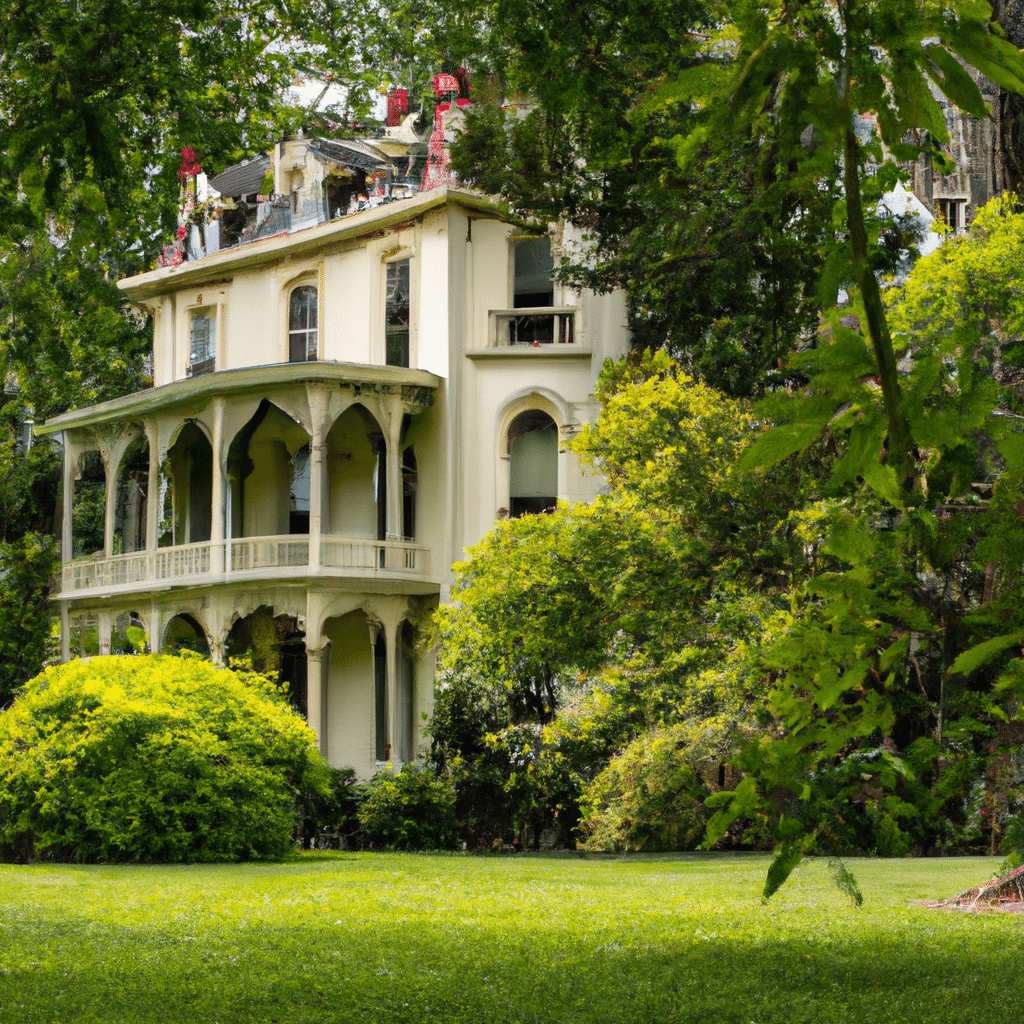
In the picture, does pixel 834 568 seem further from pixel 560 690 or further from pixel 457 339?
pixel 457 339

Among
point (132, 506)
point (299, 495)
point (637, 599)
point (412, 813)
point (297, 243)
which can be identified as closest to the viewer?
point (637, 599)

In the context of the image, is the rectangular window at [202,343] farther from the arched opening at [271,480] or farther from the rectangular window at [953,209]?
the rectangular window at [953,209]

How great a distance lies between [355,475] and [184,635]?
5179 mm

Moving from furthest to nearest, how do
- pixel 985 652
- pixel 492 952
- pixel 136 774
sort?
1. pixel 136 774
2. pixel 492 952
3. pixel 985 652

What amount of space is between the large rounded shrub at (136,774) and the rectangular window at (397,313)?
1023 centimetres

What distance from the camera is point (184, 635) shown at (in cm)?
2881

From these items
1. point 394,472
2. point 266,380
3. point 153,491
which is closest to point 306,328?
point 266,380

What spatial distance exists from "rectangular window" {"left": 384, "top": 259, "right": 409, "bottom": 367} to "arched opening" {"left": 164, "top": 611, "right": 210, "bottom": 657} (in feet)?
20.6

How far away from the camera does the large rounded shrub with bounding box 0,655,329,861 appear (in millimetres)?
16641

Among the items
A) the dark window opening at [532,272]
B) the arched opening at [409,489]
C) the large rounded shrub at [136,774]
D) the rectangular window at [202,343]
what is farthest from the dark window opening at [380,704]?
the large rounded shrub at [136,774]

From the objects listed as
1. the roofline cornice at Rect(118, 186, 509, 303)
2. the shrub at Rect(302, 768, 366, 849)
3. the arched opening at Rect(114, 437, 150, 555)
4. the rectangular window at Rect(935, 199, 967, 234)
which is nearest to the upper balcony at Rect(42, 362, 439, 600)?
the arched opening at Rect(114, 437, 150, 555)

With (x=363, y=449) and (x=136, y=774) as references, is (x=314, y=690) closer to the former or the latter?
(x=363, y=449)

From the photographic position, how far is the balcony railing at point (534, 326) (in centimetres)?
2566

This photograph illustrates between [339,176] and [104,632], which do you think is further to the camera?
[339,176]
